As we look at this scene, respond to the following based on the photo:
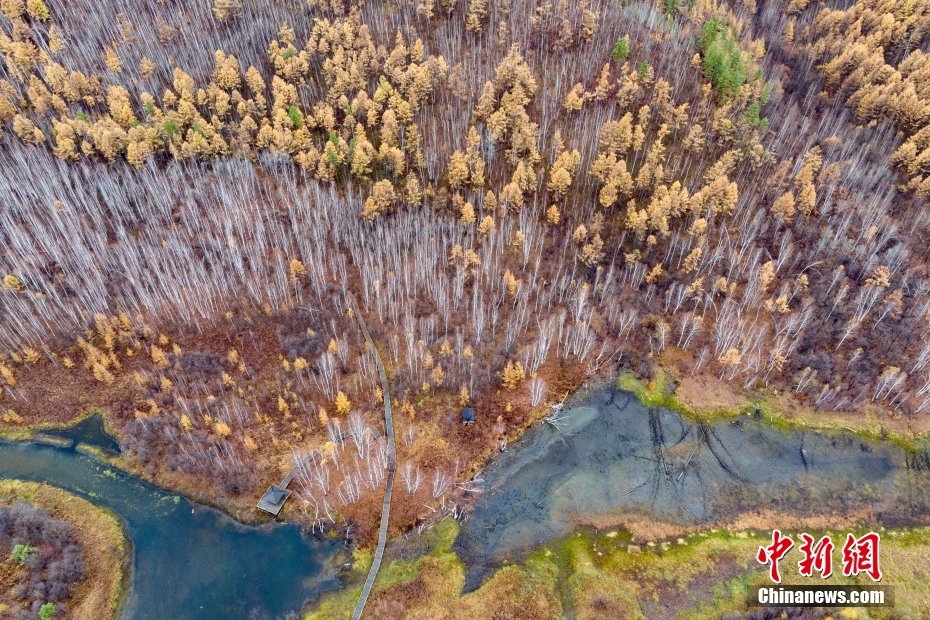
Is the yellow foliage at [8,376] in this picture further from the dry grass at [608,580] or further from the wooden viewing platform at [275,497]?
the dry grass at [608,580]

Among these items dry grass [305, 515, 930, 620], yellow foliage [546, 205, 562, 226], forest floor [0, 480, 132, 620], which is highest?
yellow foliage [546, 205, 562, 226]

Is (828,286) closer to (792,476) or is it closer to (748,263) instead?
(748,263)

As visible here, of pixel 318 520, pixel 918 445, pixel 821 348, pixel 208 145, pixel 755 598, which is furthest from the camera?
pixel 208 145

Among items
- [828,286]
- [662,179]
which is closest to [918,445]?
[828,286]

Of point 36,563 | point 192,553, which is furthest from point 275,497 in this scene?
point 36,563

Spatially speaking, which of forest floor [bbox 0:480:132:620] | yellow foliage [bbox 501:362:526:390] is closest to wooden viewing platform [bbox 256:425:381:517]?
forest floor [bbox 0:480:132:620]

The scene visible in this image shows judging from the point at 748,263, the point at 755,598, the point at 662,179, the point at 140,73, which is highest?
the point at 140,73

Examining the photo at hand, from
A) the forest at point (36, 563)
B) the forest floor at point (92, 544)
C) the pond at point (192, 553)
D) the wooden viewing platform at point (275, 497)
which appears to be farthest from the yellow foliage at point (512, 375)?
the forest at point (36, 563)

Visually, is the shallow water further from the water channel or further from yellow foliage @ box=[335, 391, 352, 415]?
yellow foliage @ box=[335, 391, 352, 415]
